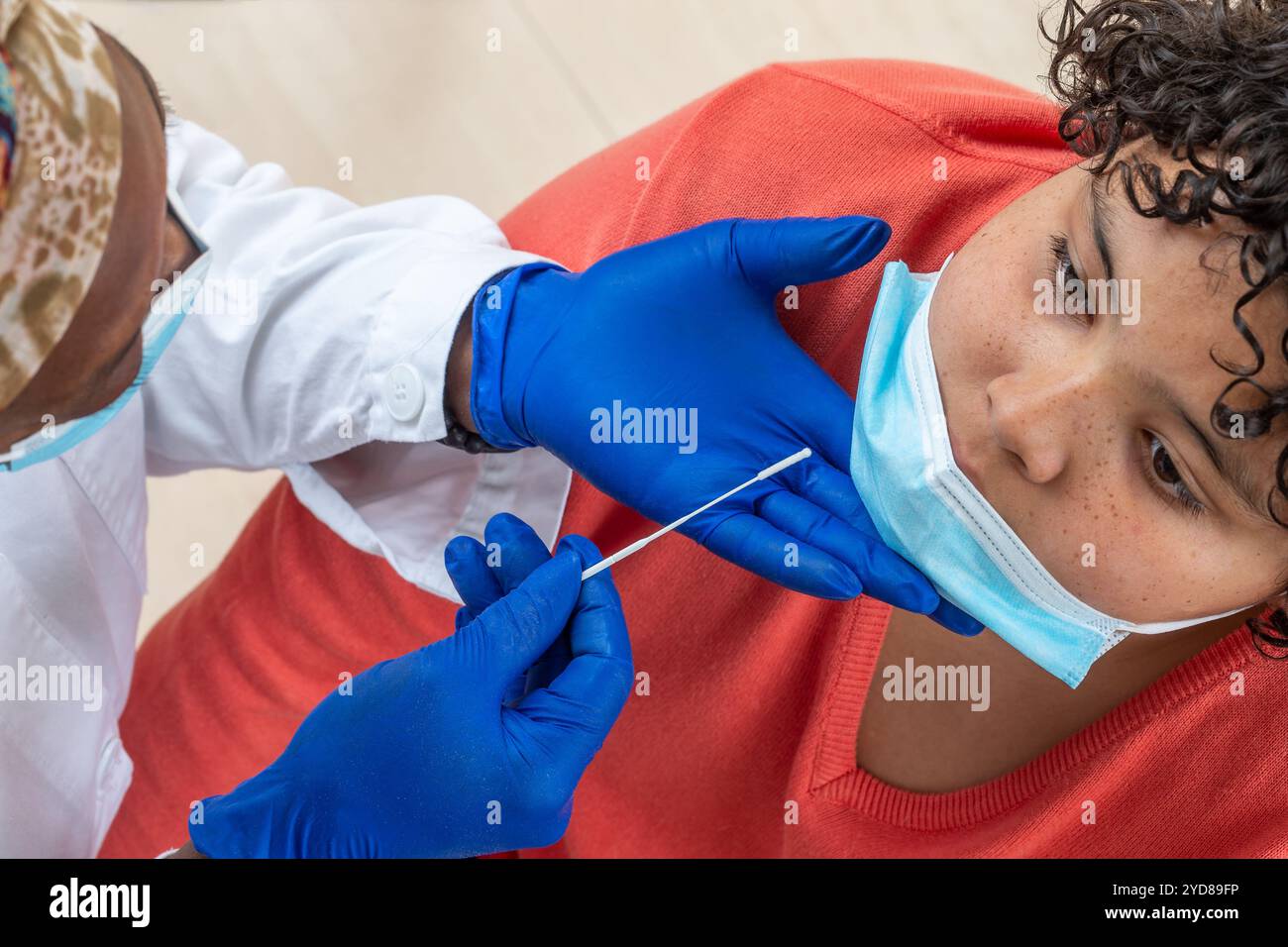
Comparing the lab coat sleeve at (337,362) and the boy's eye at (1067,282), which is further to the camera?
the lab coat sleeve at (337,362)

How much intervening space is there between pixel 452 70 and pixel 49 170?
1467 mm

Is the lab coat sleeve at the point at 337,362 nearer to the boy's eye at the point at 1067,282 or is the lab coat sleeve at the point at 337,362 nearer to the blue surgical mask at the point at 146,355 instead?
the blue surgical mask at the point at 146,355

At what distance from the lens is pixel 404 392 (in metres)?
0.95

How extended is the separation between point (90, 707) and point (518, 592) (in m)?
0.44

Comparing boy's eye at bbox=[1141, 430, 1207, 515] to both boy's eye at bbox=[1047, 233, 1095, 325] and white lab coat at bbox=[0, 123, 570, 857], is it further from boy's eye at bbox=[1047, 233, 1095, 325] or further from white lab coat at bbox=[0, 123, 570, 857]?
white lab coat at bbox=[0, 123, 570, 857]

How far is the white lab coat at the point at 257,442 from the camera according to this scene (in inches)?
36.9

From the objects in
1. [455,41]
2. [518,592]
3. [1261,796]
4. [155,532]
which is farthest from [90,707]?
[455,41]

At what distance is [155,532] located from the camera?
1.84 metres

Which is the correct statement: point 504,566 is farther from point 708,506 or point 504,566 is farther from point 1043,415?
point 1043,415

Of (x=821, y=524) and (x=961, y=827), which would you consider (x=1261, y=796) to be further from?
(x=821, y=524)

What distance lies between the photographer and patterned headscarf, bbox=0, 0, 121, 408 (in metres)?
0.51

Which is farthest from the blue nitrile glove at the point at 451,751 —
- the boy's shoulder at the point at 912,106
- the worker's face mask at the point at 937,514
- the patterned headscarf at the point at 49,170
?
the boy's shoulder at the point at 912,106
